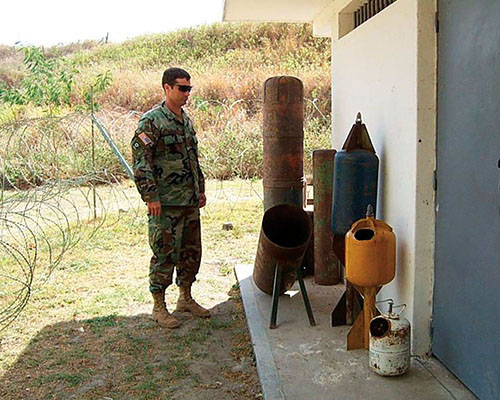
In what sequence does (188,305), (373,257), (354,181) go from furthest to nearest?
(188,305)
(354,181)
(373,257)

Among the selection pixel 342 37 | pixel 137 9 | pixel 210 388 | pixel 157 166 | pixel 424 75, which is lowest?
pixel 210 388

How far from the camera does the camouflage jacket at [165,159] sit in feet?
14.6

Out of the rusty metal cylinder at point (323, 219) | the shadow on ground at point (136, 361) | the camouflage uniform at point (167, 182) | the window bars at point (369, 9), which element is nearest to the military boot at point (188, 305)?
the shadow on ground at point (136, 361)

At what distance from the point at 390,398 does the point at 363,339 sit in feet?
2.43

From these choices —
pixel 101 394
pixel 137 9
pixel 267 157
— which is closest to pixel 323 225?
pixel 267 157

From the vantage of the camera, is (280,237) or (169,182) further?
(280,237)

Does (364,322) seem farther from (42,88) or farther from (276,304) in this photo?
(42,88)

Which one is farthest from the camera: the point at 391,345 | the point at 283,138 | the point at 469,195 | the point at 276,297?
the point at 283,138

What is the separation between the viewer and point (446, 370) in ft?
11.3

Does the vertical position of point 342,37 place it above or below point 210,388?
above

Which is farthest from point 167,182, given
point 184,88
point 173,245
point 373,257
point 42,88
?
point 42,88

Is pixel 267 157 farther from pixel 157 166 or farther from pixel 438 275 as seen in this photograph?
pixel 438 275

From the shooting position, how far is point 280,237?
16.5 ft

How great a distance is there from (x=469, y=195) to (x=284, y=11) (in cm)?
377
